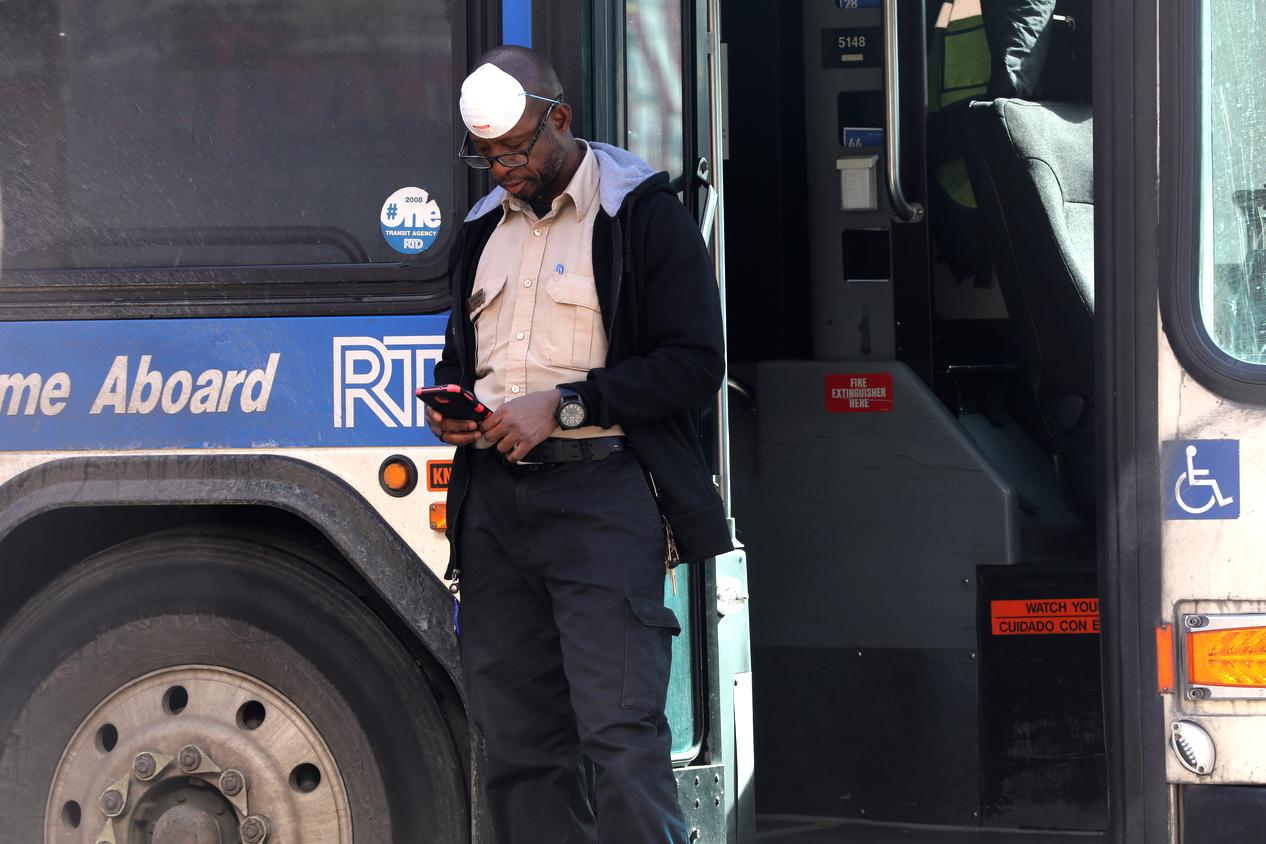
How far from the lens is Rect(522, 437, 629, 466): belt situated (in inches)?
102

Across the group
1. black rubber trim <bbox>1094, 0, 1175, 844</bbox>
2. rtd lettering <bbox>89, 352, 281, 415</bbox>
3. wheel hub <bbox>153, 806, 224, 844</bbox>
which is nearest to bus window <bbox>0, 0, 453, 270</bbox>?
rtd lettering <bbox>89, 352, 281, 415</bbox>

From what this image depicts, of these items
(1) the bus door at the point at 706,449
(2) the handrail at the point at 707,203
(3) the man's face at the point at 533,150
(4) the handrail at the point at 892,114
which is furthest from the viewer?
(4) the handrail at the point at 892,114

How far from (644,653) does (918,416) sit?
4.96ft

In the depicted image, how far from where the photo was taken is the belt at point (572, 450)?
102 inches

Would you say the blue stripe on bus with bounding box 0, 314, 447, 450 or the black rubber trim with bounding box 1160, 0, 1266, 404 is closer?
the black rubber trim with bounding box 1160, 0, 1266, 404

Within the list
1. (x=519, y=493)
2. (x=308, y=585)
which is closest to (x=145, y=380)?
(x=308, y=585)

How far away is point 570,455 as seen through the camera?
2590 millimetres

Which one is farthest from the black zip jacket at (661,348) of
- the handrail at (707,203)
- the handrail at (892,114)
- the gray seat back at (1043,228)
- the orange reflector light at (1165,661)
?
the gray seat back at (1043,228)

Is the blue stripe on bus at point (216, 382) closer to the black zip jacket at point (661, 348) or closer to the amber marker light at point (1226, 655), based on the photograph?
the black zip jacket at point (661, 348)

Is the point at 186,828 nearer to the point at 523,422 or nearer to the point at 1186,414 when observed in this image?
the point at 523,422

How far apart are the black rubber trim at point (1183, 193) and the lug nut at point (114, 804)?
7.21 ft

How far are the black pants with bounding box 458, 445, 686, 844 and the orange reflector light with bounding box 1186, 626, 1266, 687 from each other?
913mm

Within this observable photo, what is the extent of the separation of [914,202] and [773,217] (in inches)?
15.5

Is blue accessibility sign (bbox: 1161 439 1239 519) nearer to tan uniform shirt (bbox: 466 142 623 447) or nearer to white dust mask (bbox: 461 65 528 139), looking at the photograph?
tan uniform shirt (bbox: 466 142 623 447)
